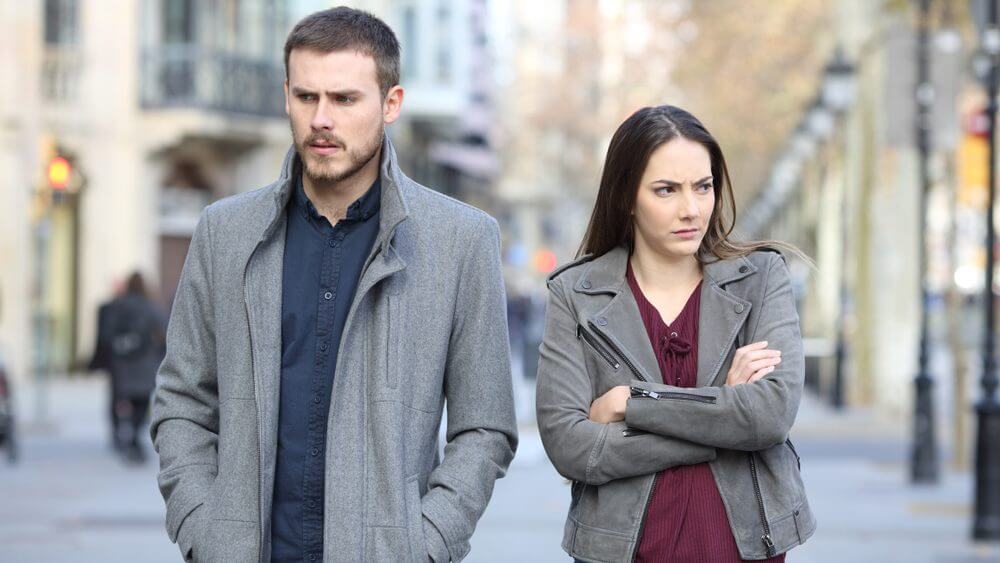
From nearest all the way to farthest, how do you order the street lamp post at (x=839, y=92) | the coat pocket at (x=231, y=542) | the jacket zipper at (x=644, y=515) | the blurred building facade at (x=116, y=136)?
the coat pocket at (x=231, y=542), the jacket zipper at (x=644, y=515), the street lamp post at (x=839, y=92), the blurred building facade at (x=116, y=136)

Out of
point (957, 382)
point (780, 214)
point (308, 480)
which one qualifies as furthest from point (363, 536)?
point (780, 214)

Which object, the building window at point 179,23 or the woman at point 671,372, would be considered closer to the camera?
the woman at point 671,372

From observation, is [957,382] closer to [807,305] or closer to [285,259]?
[285,259]

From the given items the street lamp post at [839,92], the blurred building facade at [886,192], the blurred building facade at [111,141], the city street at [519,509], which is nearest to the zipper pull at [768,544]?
the city street at [519,509]

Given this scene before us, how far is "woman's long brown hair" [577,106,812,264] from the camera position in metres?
4.40

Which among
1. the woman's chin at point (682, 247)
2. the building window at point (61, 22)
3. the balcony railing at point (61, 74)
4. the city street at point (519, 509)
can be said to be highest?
the building window at point (61, 22)

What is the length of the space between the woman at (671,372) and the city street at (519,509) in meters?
6.64

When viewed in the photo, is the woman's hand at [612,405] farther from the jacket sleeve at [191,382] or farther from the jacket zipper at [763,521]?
the jacket sleeve at [191,382]

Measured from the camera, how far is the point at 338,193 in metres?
4.25

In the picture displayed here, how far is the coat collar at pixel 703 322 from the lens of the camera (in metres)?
4.32

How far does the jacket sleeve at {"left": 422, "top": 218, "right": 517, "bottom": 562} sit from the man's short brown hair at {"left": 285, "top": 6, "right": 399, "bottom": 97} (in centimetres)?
44

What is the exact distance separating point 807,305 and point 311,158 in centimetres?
3210

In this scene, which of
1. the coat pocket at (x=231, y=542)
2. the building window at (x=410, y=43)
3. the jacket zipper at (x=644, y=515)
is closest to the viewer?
the coat pocket at (x=231, y=542)

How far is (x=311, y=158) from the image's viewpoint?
13.6ft
